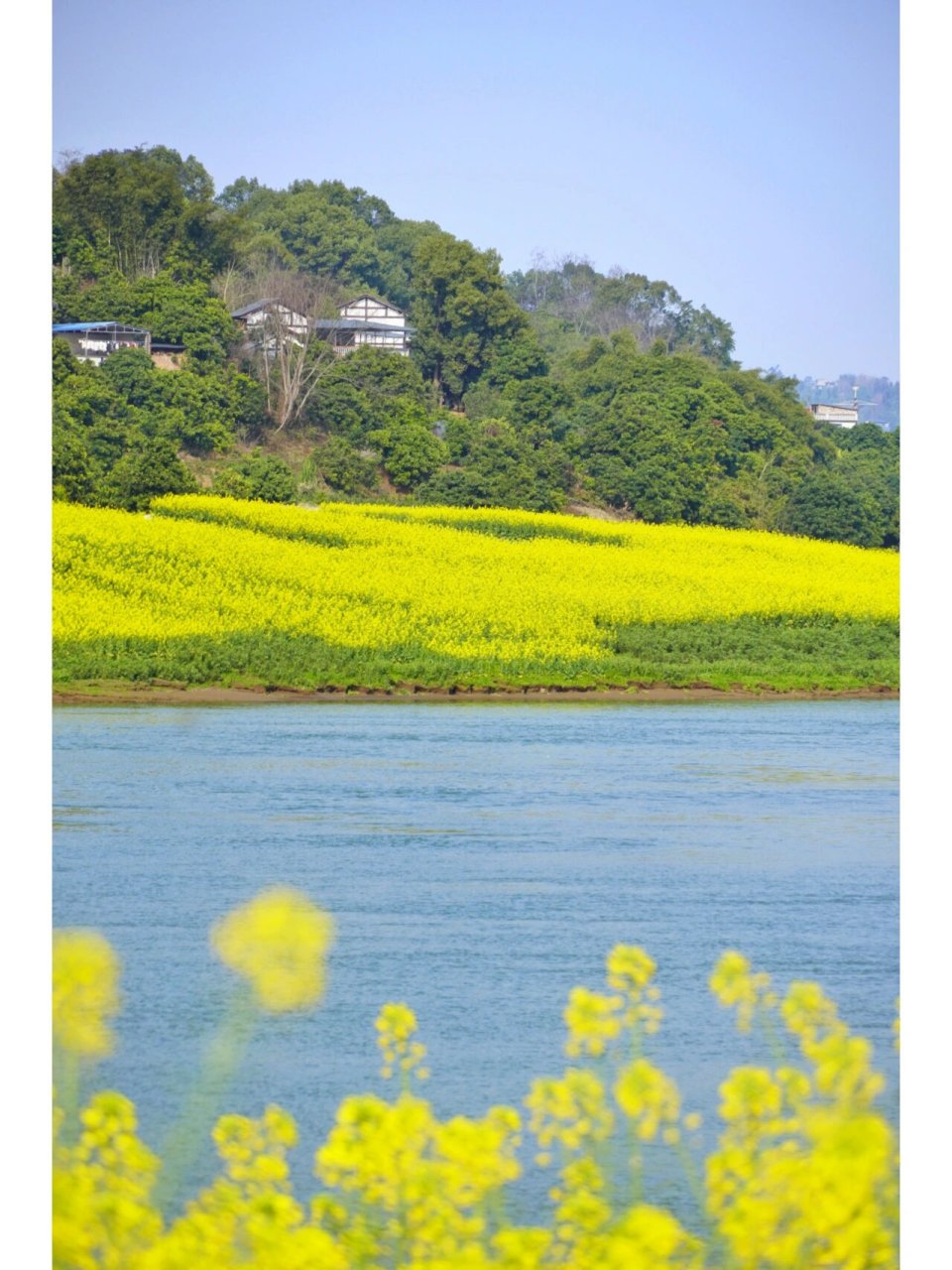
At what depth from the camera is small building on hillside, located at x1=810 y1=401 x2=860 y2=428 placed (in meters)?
3.62

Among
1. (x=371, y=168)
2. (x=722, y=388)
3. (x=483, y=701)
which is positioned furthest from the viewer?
(x=483, y=701)

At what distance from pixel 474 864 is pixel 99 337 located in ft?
4.84

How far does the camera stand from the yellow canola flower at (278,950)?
2.77 metres

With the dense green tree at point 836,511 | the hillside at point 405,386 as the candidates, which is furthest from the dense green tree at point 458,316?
the dense green tree at point 836,511

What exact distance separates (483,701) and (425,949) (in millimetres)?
1608

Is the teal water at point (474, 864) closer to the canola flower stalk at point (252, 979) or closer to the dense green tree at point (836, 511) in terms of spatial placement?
the canola flower stalk at point (252, 979)

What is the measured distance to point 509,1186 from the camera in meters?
2.01

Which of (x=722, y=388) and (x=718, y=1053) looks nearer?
(x=718, y=1053)

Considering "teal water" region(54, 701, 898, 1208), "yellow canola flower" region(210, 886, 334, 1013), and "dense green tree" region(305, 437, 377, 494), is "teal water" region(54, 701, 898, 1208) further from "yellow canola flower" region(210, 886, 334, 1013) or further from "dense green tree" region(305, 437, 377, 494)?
"dense green tree" region(305, 437, 377, 494)

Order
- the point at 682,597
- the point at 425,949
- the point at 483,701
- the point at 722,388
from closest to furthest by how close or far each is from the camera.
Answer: the point at 425,949 → the point at 722,388 → the point at 682,597 → the point at 483,701

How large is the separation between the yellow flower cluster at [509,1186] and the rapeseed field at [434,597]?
7.00 feet

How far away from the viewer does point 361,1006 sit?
2.74m
